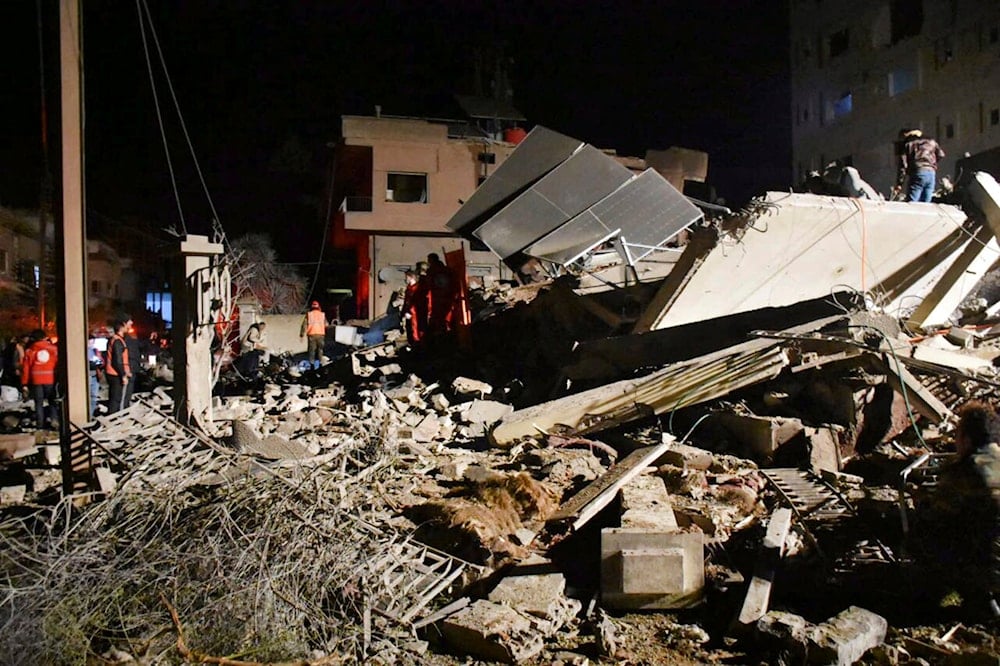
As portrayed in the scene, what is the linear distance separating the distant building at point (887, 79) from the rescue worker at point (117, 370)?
25.0 m

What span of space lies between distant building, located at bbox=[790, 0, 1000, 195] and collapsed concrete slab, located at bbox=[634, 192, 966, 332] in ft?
54.5

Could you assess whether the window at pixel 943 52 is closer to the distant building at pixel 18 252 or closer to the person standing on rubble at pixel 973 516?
the person standing on rubble at pixel 973 516

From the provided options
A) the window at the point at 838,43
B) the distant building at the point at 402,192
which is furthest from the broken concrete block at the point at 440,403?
the window at the point at 838,43

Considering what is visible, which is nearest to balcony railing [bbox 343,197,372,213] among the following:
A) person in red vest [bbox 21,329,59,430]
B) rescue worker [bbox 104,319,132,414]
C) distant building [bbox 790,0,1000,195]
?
rescue worker [bbox 104,319,132,414]

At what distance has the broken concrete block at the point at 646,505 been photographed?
4.58 m

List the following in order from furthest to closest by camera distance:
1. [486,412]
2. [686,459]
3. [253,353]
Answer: [253,353] < [486,412] < [686,459]

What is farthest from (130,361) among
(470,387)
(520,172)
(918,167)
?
(918,167)

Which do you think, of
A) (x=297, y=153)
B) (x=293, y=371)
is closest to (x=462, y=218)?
(x=293, y=371)

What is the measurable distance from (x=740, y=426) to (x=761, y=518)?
1.96 metres

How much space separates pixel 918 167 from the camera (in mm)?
10469

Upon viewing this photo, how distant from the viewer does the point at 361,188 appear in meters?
29.2

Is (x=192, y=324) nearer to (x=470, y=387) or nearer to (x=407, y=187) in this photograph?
(x=470, y=387)

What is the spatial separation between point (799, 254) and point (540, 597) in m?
7.14

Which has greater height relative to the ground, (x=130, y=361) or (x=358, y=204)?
(x=358, y=204)
